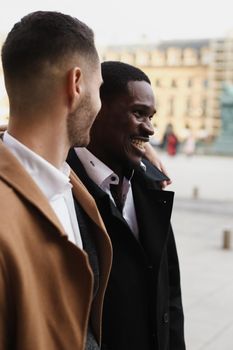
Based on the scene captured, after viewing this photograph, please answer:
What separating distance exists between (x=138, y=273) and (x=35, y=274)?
2.44ft

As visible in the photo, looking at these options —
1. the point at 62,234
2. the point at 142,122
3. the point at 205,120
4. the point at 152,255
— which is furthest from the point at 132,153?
the point at 205,120

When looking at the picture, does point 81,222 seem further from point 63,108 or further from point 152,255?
point 152,255

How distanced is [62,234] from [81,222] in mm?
325

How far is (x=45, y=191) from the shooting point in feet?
4.16

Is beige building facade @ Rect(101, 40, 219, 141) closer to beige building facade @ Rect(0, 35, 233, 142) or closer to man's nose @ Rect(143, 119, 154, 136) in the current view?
beige building facade @ Rect(0, 35, 233, 142)

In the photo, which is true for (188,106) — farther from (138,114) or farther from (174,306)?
(138,114)

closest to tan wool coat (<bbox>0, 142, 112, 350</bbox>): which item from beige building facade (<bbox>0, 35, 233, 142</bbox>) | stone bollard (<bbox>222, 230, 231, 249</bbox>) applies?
stone bollard (<bbox>222, 230, 231, 249</bbox>)

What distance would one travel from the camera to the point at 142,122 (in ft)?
6.36

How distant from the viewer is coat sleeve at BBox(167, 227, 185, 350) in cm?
215

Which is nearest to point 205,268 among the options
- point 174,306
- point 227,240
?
point 227,240

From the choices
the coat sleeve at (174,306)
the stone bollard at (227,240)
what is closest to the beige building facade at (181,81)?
the stone bollard at (227,240)

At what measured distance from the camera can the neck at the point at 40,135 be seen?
48.6 inches

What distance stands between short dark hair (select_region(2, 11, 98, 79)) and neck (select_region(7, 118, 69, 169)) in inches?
4.2

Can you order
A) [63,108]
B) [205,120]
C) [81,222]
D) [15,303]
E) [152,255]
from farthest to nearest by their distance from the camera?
1. [205,120]
2. [152,255]
3. [81,222]
4. [63,108]
5. [15,303]
